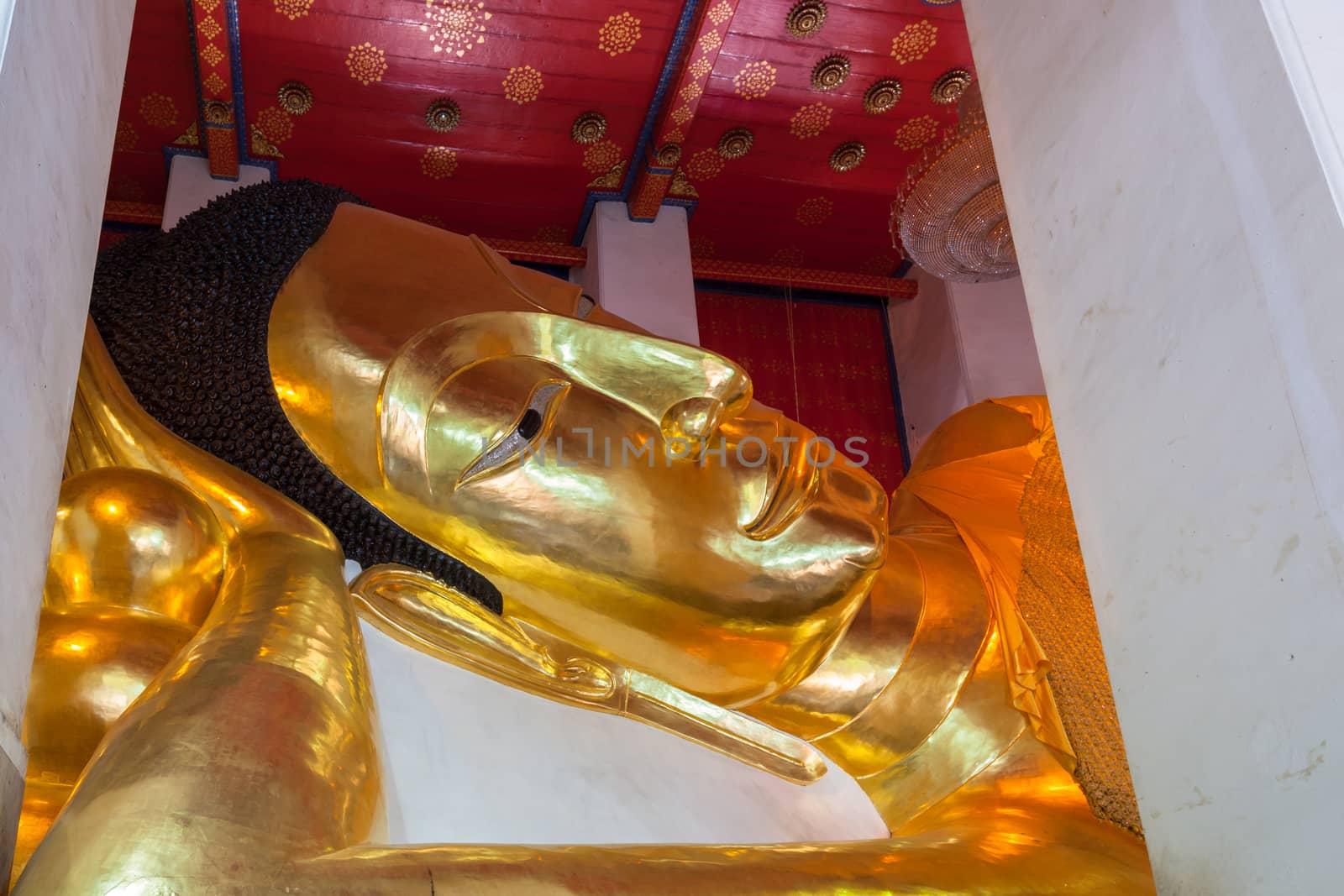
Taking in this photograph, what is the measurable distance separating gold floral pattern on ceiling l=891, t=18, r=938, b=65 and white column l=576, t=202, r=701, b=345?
105 centimetres

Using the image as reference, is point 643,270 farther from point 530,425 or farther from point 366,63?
Answer: point 530,425

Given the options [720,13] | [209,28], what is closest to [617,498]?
[720,13]

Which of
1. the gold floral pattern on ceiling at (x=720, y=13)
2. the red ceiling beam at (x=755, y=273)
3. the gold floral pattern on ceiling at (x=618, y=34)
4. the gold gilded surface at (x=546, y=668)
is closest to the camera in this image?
the gold gilded surface at (x=546, y=668)

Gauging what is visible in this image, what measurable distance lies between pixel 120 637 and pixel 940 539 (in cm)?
100

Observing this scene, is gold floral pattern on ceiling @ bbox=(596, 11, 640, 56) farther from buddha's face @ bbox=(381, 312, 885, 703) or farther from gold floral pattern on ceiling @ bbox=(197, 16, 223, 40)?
buddha's face @ bbox=(381, 312, 885, 703)

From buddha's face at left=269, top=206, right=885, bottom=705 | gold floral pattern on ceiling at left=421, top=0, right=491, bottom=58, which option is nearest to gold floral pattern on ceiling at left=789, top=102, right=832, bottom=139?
gold floral pattern on ceiling at left=421, top=0, right=491, bottom=58

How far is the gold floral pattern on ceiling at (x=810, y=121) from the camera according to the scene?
14.1 feet

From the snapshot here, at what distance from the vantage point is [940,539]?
5.07 ft

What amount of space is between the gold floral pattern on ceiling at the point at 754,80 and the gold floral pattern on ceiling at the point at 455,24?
89 cm

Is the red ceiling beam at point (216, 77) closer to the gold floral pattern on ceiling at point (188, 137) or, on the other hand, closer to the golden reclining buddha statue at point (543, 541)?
the gold floral pattern on ceiling at point (188, 137)

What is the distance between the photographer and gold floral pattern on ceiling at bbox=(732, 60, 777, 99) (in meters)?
4.08

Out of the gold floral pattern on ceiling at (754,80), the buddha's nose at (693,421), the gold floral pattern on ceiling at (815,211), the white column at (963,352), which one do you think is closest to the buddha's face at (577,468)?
the buddha's nose at (693,421)

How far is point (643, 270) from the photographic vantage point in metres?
4.46

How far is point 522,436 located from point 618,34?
117 inches
